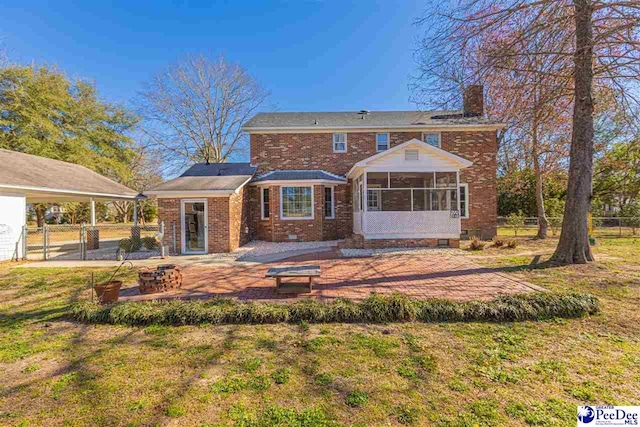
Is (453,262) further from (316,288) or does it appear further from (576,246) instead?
(316,288)

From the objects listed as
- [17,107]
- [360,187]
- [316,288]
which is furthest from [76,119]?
[316,288]

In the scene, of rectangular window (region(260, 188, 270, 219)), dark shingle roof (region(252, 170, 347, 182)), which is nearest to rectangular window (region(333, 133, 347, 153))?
dark shingle roof (region(252, 170, 347, 182))

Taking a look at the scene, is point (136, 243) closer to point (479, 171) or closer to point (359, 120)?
point (359, 120)

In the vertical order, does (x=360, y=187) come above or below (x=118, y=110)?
below

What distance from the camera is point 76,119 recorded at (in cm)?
2470

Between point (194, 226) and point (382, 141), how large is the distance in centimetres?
1114

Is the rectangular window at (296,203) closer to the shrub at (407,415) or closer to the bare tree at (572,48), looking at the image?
the bare tree at (572,48)

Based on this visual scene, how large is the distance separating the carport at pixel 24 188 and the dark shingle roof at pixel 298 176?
9063mm

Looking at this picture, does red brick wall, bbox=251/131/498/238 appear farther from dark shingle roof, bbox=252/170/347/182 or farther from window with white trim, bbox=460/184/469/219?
dark shingle roof, bbox=252/170/347/182

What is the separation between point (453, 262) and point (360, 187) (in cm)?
574

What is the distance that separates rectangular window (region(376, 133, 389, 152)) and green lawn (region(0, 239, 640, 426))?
12.3 metres

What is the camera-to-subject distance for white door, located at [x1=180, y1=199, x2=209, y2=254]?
38.9 ft

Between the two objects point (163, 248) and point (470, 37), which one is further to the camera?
point (163, 248)

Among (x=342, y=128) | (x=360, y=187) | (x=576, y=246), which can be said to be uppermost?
(x=342, y=128)
